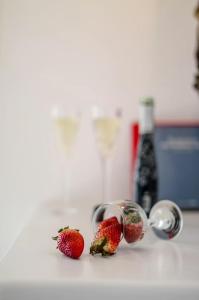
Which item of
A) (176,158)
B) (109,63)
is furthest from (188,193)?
(109,63)

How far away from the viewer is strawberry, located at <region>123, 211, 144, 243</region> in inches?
37.4

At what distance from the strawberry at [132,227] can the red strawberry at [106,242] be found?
1.6 inches

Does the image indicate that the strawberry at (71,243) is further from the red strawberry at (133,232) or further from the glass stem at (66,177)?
the glass stem at (66,177)

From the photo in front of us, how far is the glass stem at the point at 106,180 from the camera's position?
155 centimetres

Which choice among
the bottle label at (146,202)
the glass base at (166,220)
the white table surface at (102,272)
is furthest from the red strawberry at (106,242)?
the bottle label at (146,202)

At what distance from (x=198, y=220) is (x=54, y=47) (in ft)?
2.39

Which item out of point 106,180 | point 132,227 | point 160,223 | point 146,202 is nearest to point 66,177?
point 106,180

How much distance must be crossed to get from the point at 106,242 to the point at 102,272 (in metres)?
0.10

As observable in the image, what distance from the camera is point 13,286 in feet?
2.41

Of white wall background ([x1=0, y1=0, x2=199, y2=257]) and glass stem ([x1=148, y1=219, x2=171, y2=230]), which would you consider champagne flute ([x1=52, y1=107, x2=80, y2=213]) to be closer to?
white wall background ([x1=0, y1=0, x2=199, y2=257])

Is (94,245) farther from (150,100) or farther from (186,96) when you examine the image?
(186,96)

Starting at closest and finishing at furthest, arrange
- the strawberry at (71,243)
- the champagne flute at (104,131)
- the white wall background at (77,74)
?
the strawberry at (71,243)
the champagne flute at (104,131)
the white wall background at (77,74)

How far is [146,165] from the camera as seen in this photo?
54.6 inches

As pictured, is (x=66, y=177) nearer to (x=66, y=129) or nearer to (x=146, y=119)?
(x=66, y=129)
